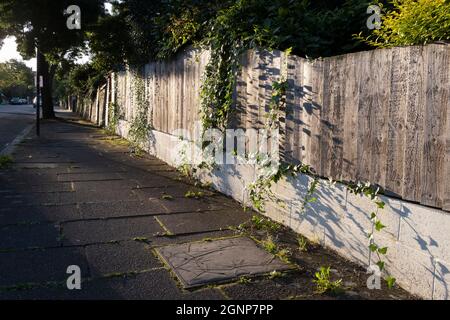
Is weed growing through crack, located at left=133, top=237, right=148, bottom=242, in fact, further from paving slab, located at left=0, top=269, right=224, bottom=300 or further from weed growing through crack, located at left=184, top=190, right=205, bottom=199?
weed growing through crack, located at left=184, top=190, right=205, bottom=199

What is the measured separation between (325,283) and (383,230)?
67cm

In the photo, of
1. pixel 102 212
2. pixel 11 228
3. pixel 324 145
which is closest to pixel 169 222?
pixel 102 212

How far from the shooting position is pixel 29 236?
4.12 m

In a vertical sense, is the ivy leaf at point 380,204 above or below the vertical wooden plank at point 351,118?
below

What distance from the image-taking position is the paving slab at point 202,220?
14.8 ft

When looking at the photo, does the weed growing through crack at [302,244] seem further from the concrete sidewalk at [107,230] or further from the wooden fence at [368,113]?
the wooden fence at [368,113]

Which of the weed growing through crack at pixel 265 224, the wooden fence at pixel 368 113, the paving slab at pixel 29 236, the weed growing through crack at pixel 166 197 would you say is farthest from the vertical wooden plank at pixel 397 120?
the weed growing through crack at pixel 166 197

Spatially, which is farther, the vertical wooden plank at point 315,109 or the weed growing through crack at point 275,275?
the vertical wooden plank at point 315,109

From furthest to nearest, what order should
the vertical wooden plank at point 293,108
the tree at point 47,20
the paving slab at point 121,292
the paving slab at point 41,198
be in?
the tree at point 47,20 < the paving slab at point 41,198 < the vertical wooden plank at point 293,108 < the paving slab at point 121,292

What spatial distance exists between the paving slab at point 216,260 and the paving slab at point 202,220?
445 millimetres

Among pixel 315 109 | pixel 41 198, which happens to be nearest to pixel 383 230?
pixel 315 109

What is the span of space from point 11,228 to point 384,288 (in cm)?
375

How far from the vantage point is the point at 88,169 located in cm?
799

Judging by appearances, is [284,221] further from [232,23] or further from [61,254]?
[232,23]
